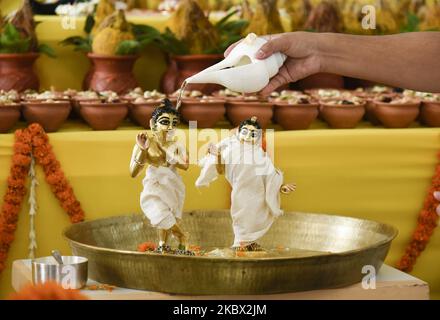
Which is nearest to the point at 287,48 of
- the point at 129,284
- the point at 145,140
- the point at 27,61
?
the point at 145,140

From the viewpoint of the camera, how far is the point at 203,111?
2.75 metres

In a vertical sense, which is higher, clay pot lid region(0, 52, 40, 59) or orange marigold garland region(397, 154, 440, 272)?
clay pot lid region(0, 52, 40, 59)

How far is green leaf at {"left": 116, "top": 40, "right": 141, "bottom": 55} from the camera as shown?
2.94 m

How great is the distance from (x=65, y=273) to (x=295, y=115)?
117 cm

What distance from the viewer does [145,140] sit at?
203cm

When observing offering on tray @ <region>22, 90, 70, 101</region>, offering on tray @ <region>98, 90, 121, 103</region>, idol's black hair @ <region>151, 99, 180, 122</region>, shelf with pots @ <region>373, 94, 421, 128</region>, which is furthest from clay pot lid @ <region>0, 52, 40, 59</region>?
shelf with pots @ <region>373, 94, 421, 128</region>

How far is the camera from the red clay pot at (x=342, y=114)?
113 inches

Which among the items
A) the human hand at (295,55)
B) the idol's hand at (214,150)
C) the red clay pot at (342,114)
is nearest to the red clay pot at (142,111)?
the red clay pot at (342,114)

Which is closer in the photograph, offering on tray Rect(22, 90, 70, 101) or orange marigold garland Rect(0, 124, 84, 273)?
orange marigold garland Rect(0, 124, 84, 273)

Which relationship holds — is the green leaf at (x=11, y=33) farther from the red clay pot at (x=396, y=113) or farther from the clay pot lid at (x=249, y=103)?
the red clay pot at (x=396, y=113)

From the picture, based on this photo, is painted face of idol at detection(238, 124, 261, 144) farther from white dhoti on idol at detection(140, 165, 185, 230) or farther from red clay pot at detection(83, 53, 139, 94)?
red clay pot at detection(83, 53, 139, 94)

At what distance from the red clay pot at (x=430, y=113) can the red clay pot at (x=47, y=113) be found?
3.82 feet

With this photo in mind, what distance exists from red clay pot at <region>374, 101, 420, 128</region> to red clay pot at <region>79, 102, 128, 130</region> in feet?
2.72

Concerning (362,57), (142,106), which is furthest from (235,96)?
(362,57)
